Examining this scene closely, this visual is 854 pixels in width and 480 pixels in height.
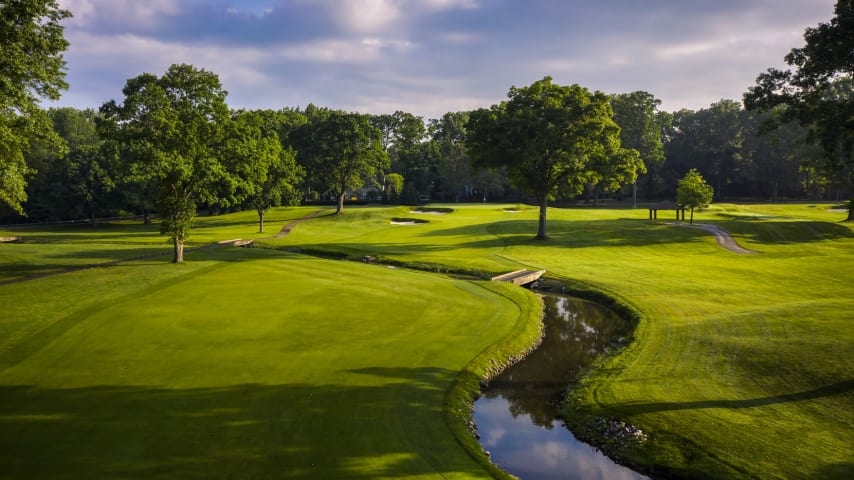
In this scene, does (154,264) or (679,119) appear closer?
(154,264)

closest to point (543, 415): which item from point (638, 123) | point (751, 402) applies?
point (751, 402)

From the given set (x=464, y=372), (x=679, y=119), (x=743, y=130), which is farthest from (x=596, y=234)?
(x=679, y=119)

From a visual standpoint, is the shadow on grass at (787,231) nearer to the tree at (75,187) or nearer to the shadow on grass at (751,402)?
the shadow on grass at (751,402)

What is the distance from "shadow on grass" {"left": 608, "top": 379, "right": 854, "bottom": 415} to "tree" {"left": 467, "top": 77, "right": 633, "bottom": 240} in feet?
111

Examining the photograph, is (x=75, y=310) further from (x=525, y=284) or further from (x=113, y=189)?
(x=113, y=189)

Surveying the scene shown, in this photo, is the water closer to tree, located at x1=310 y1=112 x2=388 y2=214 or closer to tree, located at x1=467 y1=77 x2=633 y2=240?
tree, located at x1=467 y1=77 x2=633 y2=240

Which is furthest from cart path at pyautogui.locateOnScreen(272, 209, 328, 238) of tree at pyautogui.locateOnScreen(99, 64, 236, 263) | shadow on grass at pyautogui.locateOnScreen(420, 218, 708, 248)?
tree at pyautogui.locateOnScreen(99, 64, 236, 263)

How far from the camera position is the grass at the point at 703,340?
37.8 feet

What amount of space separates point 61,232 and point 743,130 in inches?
5151

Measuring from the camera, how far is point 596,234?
52.3 metres

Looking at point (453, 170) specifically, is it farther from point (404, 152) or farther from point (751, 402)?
point (751, 402)

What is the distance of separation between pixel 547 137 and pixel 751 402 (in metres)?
36.2

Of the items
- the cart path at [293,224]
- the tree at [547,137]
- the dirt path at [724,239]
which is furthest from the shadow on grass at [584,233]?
the cart path at [293,224]

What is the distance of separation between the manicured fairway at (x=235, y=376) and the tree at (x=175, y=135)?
7879mm
